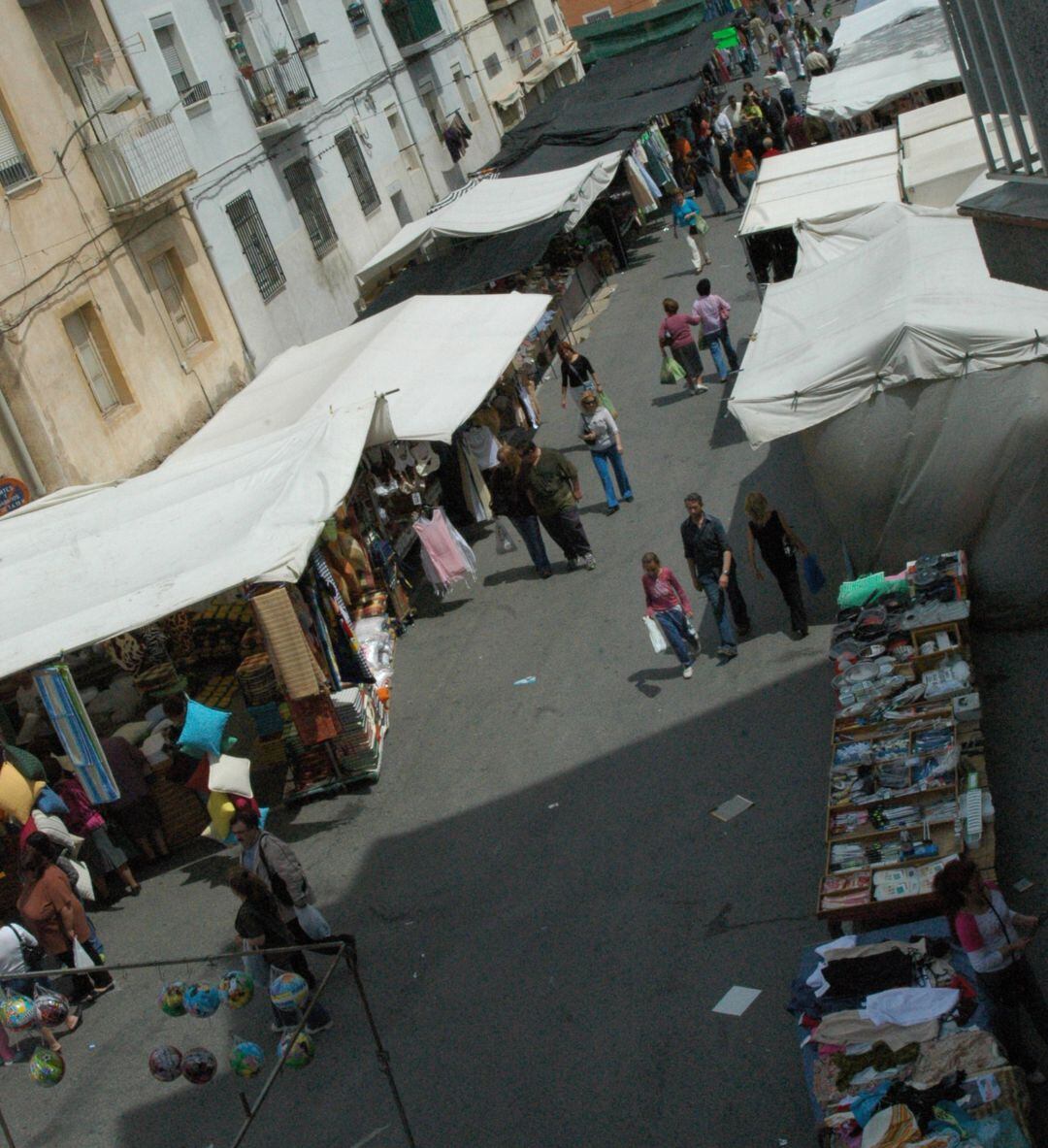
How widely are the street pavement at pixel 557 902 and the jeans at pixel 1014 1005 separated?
0.75 m

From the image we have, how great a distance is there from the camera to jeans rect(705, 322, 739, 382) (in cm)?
1866

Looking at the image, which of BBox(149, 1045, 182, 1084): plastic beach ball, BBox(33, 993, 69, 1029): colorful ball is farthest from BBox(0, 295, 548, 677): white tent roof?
BBox(149, 1045, 182, 1084): plastic beach ball

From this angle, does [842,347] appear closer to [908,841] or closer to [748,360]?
[748,360]

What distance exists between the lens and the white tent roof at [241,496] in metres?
11.1

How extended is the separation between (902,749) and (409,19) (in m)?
28.8

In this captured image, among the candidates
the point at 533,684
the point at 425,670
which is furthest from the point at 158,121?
the point at 533,684

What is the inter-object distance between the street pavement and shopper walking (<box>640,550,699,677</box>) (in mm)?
258

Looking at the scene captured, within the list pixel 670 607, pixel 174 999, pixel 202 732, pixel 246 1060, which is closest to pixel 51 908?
pixel 202 732

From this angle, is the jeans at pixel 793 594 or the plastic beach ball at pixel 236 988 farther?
the jeans at pixel 793 594

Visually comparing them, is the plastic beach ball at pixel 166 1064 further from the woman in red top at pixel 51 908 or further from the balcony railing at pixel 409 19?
the balcony railing at pixel 409 19

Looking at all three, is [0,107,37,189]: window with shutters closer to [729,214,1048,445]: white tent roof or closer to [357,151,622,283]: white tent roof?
[357,151,622,283]: white tent roof

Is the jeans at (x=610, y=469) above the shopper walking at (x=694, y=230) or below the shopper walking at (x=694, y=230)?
below

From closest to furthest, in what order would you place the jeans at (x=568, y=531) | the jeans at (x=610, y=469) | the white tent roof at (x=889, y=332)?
1. the white tent roof at (x=889, y=332)
2. the jeans at (x=568, y=531)
3. the jeans at (x=610, y=469)

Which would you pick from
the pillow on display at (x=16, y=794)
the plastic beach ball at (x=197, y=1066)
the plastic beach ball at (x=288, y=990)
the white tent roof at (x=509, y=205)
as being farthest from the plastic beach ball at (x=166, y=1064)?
the white tent roof at (x=509, y=205)
